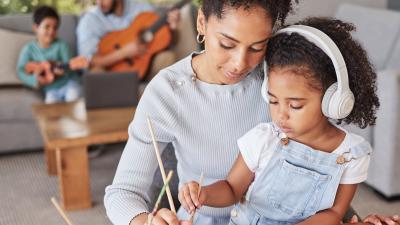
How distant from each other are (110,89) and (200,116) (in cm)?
172

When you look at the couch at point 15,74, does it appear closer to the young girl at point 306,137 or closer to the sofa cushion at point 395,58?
the sofa cushion at point 395,58

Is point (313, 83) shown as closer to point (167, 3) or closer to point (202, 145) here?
point (202, 145)

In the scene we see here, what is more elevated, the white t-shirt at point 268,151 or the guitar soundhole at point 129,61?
the white t-shirt at point 268,151

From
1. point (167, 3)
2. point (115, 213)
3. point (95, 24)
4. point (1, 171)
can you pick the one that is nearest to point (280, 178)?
point (115, 213)

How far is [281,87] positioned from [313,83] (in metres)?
0.06

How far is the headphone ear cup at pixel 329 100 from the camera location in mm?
994

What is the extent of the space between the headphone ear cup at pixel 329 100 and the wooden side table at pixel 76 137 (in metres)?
1.59

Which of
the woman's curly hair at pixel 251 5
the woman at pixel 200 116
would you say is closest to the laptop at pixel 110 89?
the woman at pixel 200 116

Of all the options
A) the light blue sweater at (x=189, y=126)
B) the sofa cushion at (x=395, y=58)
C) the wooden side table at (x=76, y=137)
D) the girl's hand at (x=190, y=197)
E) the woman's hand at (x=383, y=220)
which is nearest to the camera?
the girl's hand at (x=190, y=197)

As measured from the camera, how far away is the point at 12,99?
321 centimetres

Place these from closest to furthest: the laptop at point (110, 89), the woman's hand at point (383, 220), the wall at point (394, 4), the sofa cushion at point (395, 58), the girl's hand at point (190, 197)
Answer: the girl's hand at point (190, 197) < the woman's hand at point (383, 220) < the laptop at point (110, 89) < the sofa cushion at point (395, 58) < the wall at point (394, 4)

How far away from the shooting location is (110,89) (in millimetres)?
2840

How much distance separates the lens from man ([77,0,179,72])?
3.48 meters

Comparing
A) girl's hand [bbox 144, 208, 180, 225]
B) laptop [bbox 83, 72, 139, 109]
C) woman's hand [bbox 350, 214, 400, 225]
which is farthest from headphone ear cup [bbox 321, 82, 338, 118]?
laptop [bbox 83, 72, 139, 109]
